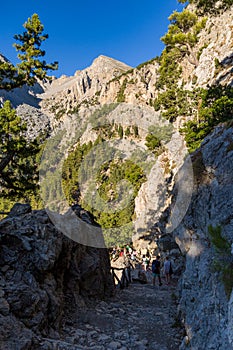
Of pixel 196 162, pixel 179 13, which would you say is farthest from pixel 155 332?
pixel 179 13

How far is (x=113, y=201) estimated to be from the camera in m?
55.0

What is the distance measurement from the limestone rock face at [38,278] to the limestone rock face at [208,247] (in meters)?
3.51

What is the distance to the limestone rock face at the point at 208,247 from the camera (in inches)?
181

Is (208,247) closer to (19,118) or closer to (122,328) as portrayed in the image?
(122,328)

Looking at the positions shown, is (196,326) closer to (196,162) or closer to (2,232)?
(196,162)

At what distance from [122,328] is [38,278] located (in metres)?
2.91

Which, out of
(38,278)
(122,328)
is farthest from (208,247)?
(38,278)

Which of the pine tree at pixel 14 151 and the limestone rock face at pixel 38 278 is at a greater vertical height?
the pine tree at pixel 14 151

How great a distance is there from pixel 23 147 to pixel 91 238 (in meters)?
6.83

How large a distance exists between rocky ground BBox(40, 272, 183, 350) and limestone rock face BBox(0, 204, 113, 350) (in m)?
0.48

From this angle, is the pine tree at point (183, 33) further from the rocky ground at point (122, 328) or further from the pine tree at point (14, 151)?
the rocky ground at point (122, 328)

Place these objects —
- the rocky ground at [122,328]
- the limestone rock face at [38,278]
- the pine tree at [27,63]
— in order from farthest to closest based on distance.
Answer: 1. the pine tree at [27,63]
2. the rocky ground at [122,328]
3. the limestone rock face at [38,278]

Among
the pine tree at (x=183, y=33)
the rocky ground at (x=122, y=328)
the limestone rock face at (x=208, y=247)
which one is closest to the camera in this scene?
the limestone rock face at (x=208, y=247)

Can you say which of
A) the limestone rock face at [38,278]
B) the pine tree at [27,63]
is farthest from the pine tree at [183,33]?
the limestone rock face at [38,278]
